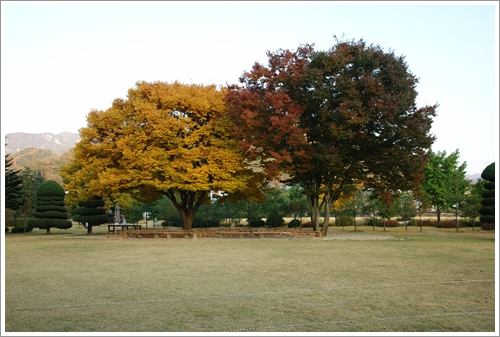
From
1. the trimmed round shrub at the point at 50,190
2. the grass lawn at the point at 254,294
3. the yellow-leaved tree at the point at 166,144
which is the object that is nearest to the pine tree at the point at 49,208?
the trimmed round shrub at the point at 50,190

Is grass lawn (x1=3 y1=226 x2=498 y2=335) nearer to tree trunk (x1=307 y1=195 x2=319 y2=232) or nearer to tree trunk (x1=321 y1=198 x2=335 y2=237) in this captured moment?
tree trunk (x1=307 y1=195 x2=319 y2=232)

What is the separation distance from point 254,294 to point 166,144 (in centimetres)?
2103

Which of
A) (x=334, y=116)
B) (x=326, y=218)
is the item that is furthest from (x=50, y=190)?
(x=334, y=116)

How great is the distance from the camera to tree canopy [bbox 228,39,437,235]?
25266mm

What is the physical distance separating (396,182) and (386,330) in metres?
23.0

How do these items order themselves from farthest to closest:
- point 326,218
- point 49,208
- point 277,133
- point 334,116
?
point 49,208 → point 326,218 → point 277,133 → point 334,116

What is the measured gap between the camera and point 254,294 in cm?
929

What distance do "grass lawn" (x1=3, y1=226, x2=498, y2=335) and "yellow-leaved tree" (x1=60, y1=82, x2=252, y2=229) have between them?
39.8ft

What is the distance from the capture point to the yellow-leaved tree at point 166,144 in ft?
92.0

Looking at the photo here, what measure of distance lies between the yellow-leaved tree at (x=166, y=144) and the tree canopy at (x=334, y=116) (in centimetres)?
175

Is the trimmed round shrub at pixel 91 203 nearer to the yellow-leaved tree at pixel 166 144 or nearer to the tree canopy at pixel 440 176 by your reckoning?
the yellow-leaved tree at pixel 166 144

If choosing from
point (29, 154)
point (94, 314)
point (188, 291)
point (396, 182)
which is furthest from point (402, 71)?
point (29, 154)

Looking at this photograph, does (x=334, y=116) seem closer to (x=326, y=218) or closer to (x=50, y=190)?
(x=326, y=218)

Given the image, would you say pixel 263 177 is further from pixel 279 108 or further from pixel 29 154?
pixel 29 154
